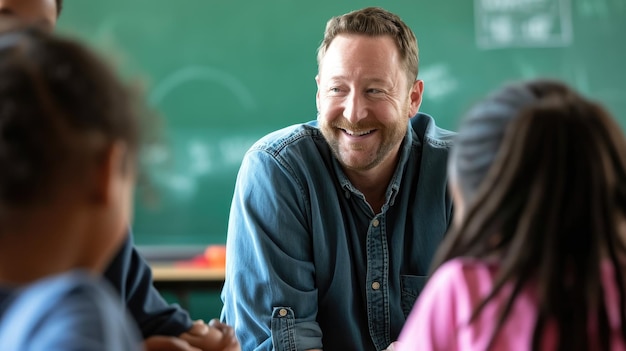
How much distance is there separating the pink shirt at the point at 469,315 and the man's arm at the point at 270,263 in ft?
3.23

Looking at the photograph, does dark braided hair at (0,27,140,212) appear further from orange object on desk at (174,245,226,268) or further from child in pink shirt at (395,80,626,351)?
orange object on desk at (174,245,226,268)

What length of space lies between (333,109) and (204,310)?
1.79 m

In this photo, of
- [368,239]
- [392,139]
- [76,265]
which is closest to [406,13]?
[392,139]

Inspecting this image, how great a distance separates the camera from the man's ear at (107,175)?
86cm

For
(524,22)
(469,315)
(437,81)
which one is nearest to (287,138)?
A: (469,315)

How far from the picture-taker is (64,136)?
32.3 inches

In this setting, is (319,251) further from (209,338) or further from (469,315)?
(469,315)

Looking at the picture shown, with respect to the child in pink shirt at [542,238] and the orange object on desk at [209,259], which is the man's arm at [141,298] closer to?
the child in pink shirt at [542,238]

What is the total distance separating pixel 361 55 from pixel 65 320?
180cm

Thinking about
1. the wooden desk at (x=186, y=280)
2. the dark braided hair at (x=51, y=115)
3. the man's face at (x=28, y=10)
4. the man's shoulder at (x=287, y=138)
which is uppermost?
the man's face at (x=28, y=10)

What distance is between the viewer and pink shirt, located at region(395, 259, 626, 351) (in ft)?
3.60

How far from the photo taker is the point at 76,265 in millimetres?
866

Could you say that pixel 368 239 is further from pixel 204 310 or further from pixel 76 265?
pixel 204 310

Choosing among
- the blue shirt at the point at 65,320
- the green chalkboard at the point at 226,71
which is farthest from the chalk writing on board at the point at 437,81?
the blue shirt at the point at 65,320
